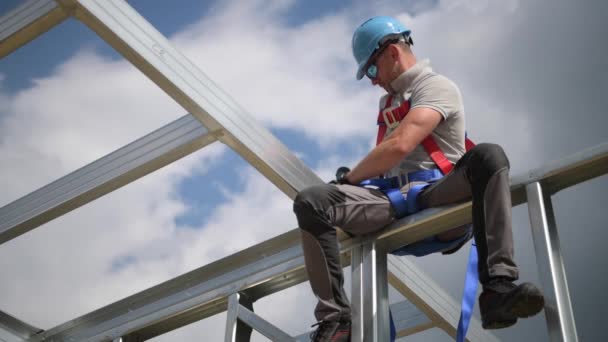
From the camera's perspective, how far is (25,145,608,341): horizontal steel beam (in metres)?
3.75

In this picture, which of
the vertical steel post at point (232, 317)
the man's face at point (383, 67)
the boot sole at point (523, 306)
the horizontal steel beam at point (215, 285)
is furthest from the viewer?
the vertical steel post at point (232, 317)

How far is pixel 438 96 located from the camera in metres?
3.64

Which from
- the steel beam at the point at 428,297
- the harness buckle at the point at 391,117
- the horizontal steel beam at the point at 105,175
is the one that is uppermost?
the horizontal steel beam at the point at 105,175

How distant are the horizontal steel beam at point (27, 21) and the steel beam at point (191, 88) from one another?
0.35ft

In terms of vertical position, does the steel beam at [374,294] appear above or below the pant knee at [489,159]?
below

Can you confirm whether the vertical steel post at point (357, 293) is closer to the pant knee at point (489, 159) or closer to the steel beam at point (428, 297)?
the steel beam at point (428, 297)

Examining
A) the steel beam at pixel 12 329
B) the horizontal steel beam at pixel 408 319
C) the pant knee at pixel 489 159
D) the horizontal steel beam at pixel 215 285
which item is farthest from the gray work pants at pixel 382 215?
the steel beam at pixel 12 329

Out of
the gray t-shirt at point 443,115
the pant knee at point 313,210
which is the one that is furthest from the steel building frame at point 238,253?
the pant knee at point 313,210

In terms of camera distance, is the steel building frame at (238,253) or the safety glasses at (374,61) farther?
the safety glasses at (374,61)

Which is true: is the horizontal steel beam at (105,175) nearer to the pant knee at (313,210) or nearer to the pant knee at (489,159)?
the pant knee at (313,210)

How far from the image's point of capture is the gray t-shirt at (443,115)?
3.64 m

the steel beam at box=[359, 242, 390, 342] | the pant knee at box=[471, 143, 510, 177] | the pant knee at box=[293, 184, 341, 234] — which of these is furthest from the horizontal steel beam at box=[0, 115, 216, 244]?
the pant knee at box=[471, 143, 510, 177]

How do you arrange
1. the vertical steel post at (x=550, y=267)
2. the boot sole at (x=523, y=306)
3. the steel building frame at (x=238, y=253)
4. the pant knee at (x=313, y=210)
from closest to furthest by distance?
the boot sole at (x=523, y=306) → the vertical steel post at (x=550, y=267) → the steel building frame at (x=238, y=253) → the pant knee at (x=313, y=210)

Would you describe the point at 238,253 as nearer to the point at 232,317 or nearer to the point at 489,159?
the point at 232,317
